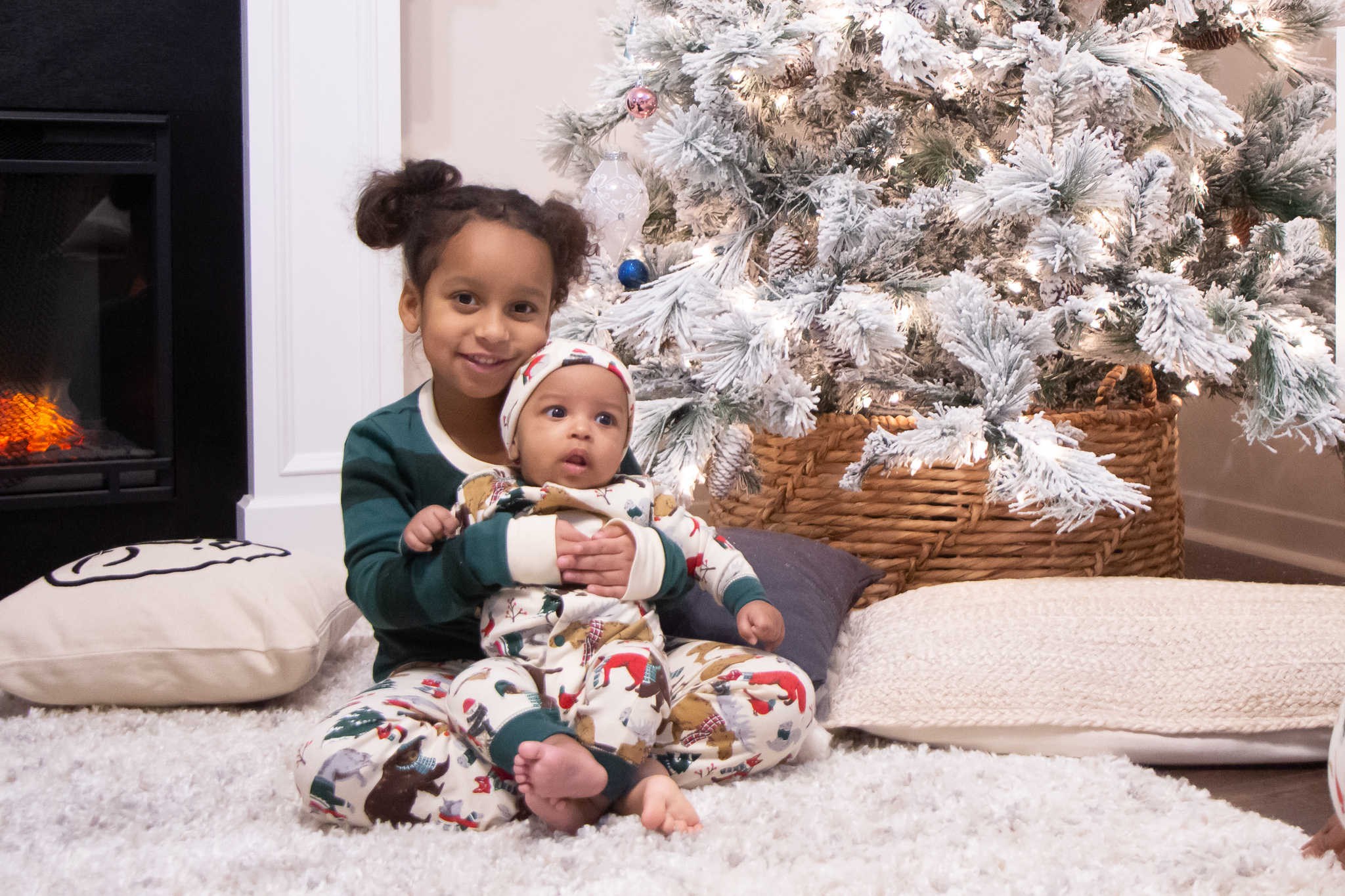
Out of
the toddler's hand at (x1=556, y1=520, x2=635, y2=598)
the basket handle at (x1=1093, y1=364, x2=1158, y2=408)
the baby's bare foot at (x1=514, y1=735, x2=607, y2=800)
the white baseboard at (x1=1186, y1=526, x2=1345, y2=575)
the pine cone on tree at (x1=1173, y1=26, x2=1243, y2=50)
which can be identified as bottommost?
the white baseboard at (x1=1186, y1=526, x2=1345, y2=575)

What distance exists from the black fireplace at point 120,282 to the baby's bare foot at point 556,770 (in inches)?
45.6

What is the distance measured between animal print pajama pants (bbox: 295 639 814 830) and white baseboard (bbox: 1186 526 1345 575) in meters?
1.35

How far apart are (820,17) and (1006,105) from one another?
295 mm

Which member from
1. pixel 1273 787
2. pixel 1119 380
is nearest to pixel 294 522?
pixel 1119 380

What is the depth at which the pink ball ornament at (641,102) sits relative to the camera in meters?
1.32

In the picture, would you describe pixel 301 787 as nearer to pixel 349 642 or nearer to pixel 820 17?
pixel 349 642

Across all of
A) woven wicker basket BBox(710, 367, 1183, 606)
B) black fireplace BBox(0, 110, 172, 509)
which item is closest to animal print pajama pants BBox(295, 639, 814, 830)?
woven wicker basket BBox(710, 367, 1183, 606)

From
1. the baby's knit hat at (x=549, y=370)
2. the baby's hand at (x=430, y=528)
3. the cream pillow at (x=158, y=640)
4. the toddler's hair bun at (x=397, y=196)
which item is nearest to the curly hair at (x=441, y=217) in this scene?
the toddler's hair bun at (x=397, y=196)

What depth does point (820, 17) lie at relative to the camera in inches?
46.8

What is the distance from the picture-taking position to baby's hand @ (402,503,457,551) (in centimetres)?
80

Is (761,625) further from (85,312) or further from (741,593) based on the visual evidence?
(85,312)

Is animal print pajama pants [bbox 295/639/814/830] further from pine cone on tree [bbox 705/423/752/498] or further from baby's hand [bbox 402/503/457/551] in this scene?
pine cone on tree [bbox 705/423/752/498]

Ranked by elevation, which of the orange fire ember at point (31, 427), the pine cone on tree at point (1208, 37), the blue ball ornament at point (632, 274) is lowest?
the orange fire ember at point (31, 427)

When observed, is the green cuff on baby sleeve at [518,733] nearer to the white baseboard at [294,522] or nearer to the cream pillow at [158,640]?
the cream pillow at [158,640]
